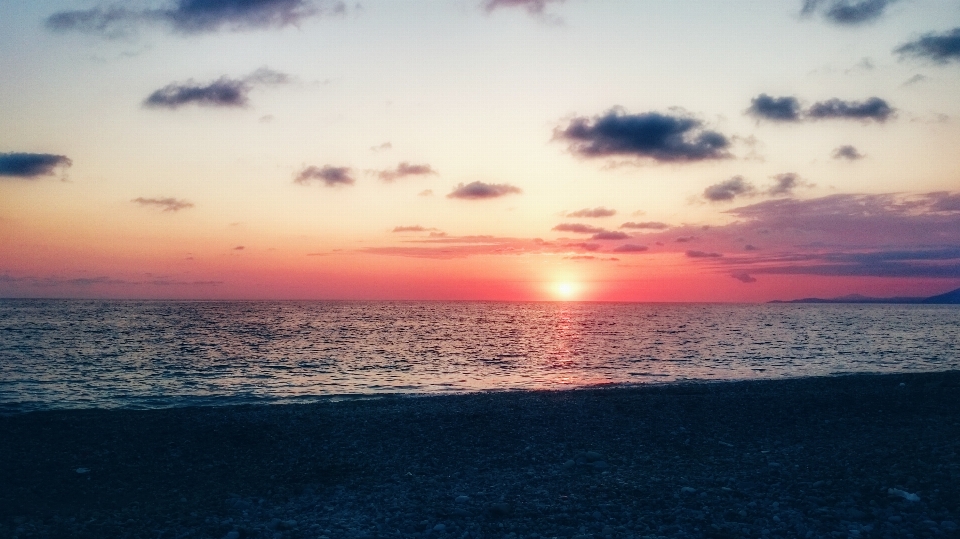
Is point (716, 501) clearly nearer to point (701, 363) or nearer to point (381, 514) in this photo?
point (381, 514)

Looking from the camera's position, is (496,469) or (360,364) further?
(360,364)

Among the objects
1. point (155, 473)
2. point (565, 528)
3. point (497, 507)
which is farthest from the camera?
point (155, 473)

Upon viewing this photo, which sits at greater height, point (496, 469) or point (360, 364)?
point (496, 469)

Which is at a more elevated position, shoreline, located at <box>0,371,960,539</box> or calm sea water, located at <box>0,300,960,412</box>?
shoreline, located at <box>0,371,960,539</box>

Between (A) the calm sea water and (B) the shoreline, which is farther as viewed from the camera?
(A) the calm sea water

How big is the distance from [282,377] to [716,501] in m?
32.4

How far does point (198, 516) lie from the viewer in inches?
505

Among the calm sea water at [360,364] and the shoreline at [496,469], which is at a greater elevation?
the shoreline at [496,469]

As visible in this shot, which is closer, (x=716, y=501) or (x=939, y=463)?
(x=716, y=501)

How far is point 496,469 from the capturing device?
53.2ft

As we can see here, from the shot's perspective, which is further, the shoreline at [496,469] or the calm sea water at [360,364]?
the calm sea water at [360,364]

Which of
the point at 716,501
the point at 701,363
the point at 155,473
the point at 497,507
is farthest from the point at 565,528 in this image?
the point at 701,363

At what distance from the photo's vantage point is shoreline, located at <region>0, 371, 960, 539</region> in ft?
39.4

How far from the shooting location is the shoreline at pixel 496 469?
1200 cm
